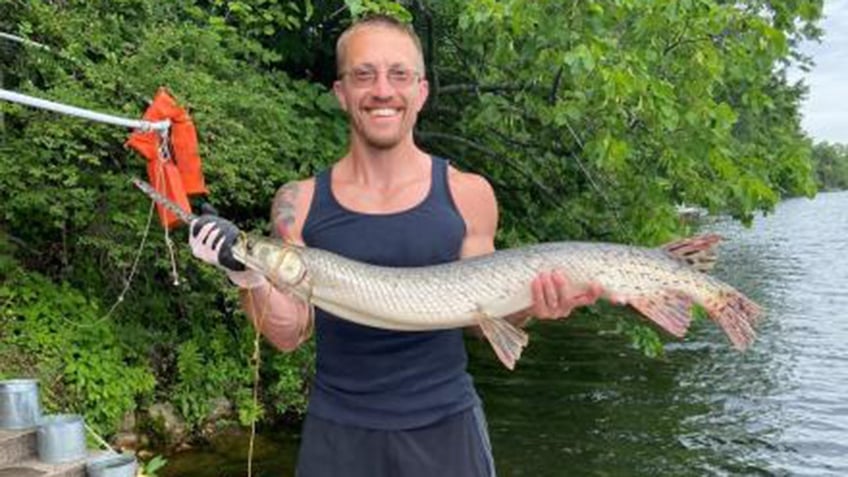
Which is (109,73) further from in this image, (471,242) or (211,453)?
(471,242)

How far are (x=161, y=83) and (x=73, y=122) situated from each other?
2.64ft

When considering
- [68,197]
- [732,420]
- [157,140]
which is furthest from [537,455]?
[157,140]

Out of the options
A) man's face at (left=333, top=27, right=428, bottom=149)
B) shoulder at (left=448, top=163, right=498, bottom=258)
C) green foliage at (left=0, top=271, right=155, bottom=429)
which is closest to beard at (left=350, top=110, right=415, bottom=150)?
man's face at (left=333, top=27, right=428, bottom=149)

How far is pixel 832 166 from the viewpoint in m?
154

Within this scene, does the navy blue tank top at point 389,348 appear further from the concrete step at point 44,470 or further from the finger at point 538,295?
the concrete step at point 44,470

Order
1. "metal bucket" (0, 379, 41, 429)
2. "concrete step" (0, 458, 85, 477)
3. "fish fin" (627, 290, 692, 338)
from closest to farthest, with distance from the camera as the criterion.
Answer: "fish fin" (627, 290, 692, 338) < "concrete step" (0, 458, 85, 477) < "metal bucket" (0, 379, 41, 429)

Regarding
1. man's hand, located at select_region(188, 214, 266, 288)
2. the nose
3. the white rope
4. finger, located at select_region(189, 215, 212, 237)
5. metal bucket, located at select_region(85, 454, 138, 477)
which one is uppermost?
the white rope

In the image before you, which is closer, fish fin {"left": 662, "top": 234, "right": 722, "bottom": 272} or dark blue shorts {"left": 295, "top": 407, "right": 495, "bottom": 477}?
dark blue shorts {"left": 295, "top": 407, "right": 495, "bottom": 477}

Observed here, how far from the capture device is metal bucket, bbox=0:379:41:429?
17.6ft

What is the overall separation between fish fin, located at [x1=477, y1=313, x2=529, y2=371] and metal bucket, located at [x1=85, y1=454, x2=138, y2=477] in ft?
8.81

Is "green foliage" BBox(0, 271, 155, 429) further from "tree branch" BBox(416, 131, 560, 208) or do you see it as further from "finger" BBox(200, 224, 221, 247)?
"finger" BBox(200, 224, 221, 247)

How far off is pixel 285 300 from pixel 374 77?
784 mm

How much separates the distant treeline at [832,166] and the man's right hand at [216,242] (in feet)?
509

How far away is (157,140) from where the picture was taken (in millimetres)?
4996
